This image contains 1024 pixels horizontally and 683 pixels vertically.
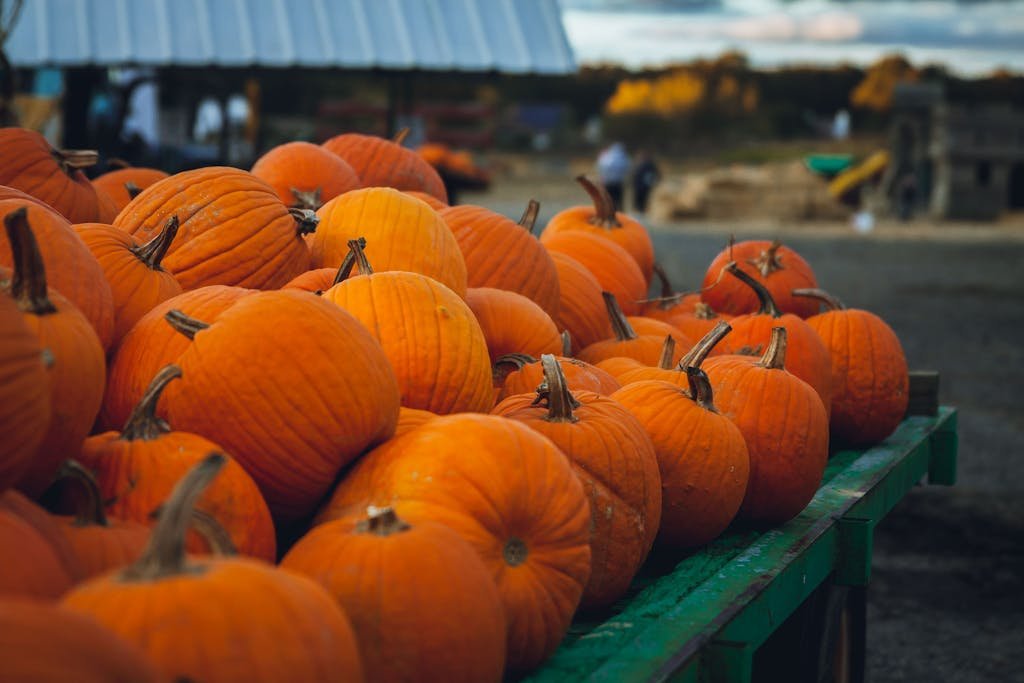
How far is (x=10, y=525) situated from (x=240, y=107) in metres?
41.2

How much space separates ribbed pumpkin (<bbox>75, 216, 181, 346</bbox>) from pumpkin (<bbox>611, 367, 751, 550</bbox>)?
96cm

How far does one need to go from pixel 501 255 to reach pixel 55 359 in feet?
5.21

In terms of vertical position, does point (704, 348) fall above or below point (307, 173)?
below

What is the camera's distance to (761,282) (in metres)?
4.09

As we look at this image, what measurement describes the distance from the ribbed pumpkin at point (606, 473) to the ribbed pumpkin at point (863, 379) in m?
1.50

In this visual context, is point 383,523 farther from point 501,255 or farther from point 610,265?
point 610,265

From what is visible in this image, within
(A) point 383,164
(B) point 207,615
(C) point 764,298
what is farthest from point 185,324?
(C) point 764,298

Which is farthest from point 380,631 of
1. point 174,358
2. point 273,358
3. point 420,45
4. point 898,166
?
point 898,166

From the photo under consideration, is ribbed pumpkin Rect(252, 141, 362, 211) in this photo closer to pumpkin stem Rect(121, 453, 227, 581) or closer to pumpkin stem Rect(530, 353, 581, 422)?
pumpkin stem Rect(530, 353, 581, 422)

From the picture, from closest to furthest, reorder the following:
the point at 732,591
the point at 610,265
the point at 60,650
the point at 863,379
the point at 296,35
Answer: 1. the point at 60,650
2. the point at 732,591
3. the point at 863,379
4. the point at 610,265
5. the point at 296,35

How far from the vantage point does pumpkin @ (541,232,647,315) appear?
12.8ft

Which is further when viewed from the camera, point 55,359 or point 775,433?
point 775,433

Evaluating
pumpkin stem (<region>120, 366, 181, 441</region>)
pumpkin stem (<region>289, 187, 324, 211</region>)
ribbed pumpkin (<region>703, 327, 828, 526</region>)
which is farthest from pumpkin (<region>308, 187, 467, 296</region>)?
pumpkin stem (<region>120, 366, 181, 441</region>)

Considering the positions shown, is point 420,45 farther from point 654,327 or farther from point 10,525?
point 10,525
